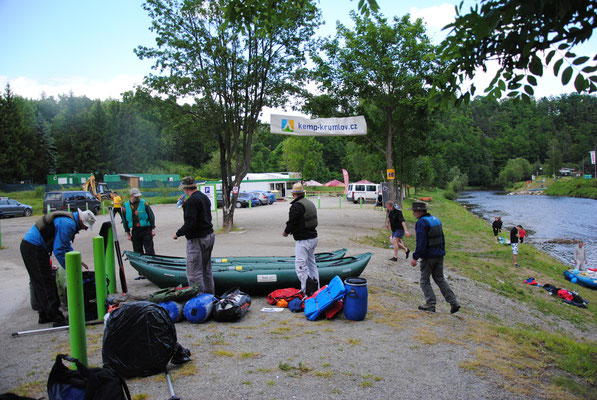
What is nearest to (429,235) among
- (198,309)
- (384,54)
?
(198,309)

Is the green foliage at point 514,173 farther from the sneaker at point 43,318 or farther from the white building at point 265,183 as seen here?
the sneaker at point 43,318

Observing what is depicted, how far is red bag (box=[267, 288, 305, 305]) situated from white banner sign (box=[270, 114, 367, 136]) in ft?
28.6

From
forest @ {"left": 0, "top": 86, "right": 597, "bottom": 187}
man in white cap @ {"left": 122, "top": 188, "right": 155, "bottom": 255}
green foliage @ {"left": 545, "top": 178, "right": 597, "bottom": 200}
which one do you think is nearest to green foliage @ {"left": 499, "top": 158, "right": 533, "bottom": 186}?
forest @ {"left": 0, "top": 86, "right": 597, "bottom": 187}

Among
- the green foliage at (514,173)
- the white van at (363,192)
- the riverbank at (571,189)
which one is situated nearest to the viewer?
the white van at (363,192)

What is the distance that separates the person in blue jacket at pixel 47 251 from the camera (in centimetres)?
497

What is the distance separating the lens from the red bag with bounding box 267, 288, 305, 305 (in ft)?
20.7

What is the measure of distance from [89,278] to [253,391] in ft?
11.0

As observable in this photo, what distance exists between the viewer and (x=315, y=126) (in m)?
15.0

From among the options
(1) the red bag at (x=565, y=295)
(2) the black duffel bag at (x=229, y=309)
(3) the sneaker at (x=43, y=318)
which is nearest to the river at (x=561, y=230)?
(1) the red bag at (x=565, y=295)

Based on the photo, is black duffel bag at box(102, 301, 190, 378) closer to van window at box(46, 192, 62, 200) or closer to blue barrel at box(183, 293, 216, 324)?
blue barrel at box(183, 293, 216, 324)

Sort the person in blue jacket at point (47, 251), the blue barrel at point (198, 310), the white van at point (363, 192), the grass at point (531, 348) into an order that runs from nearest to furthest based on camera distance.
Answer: the grass at point (531, 348) → the person in blue jacket at point (47, 251) → the blue barrel at point (198, 310) → the white van at point (363, 192)

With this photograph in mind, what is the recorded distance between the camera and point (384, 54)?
16266 millimetres

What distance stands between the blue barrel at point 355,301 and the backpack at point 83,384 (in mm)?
3596

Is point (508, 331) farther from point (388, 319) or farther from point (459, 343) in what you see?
point (388, 319)
